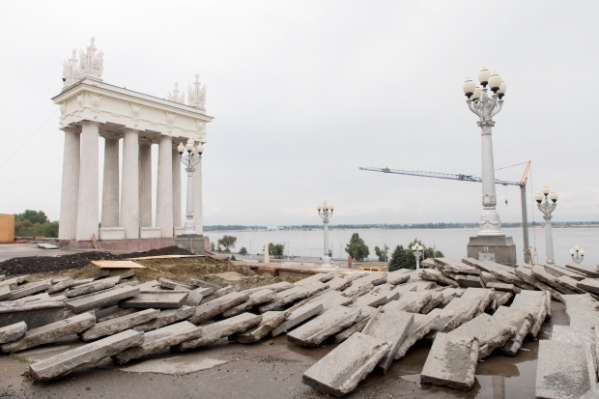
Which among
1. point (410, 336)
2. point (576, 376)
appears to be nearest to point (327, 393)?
point (410, 336)

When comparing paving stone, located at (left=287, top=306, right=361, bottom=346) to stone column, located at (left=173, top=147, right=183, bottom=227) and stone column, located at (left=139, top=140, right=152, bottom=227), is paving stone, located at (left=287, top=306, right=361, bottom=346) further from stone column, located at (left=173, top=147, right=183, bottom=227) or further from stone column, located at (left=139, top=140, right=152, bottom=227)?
stone column, located at (left=173, top=147, right=183, bottom=227)

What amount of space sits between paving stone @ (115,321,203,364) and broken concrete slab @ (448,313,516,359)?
309 cm

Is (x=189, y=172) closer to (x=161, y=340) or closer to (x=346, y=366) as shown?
(x=161, y=340)

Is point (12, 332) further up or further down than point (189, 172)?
further down

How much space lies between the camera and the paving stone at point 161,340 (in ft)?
14.5

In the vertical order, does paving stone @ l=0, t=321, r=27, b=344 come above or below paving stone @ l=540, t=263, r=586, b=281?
below

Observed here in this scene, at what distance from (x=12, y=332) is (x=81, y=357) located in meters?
1.57

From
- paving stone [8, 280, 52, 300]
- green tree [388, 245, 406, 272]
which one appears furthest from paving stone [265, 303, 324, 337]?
green tree [388, 245, 406, 272]

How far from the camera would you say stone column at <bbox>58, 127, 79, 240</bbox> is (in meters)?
26.0

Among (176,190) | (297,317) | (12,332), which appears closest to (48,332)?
(12,332)

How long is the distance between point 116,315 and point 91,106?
22.6 meters

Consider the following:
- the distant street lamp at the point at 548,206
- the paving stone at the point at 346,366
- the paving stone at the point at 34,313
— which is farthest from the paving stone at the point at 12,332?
the distant street lamp at the point at 548,206

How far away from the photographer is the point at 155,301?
593 cm

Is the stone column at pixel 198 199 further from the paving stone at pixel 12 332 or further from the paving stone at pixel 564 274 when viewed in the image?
the paving stone at pixel 12 332
